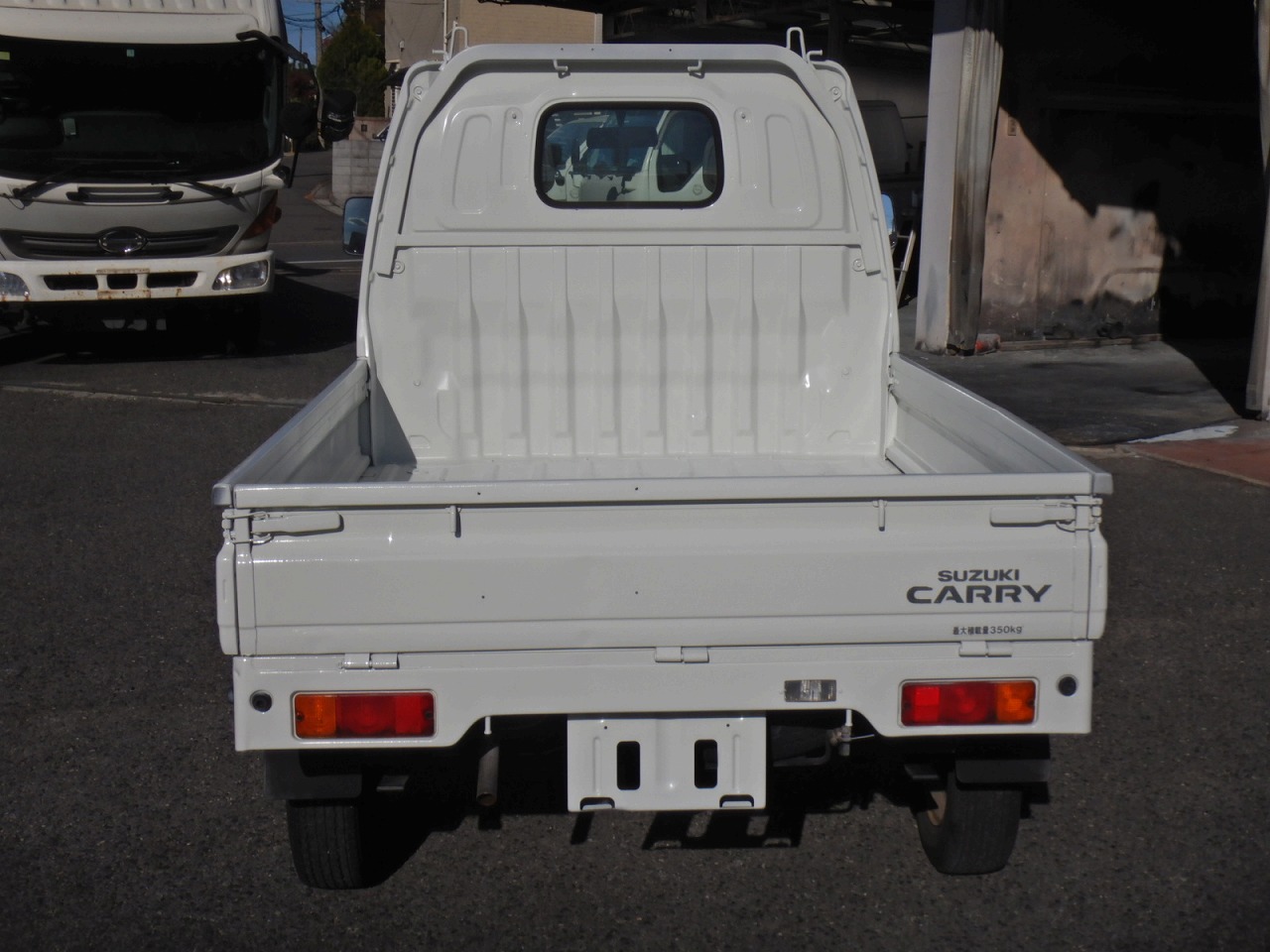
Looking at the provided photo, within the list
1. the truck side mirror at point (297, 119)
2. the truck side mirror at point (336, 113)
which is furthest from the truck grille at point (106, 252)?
the truck side mirror at point (336, 113)

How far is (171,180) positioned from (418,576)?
29.5ft

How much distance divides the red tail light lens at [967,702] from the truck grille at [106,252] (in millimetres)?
9630

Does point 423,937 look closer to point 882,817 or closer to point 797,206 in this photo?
point 882,817

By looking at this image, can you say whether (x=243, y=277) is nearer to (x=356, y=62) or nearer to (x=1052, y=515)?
(x=1052, y=515)

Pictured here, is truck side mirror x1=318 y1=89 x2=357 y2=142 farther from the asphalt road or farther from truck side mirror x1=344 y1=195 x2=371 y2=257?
truck side mirror x1=344 y1=195 x2=371 y2=257

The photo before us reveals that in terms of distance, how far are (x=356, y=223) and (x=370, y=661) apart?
9.34 ft

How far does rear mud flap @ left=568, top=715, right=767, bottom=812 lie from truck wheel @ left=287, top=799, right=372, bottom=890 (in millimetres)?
621

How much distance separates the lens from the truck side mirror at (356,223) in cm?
556

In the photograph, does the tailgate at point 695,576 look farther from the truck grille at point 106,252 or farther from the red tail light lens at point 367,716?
the truck grille at point 106,252

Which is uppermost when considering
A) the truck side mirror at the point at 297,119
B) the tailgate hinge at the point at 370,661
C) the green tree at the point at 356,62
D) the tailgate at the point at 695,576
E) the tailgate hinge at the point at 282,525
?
the green tree at the point at 356,62

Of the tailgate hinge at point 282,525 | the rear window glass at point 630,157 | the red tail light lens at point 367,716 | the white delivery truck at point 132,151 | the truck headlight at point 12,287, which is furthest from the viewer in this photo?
the truck headlight at point 12,287

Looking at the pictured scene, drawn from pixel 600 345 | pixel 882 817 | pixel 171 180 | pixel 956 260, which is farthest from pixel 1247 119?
pixel 882 817

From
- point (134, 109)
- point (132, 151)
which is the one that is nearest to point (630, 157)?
point (132, 151)

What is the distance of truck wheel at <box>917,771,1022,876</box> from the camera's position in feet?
11.8
